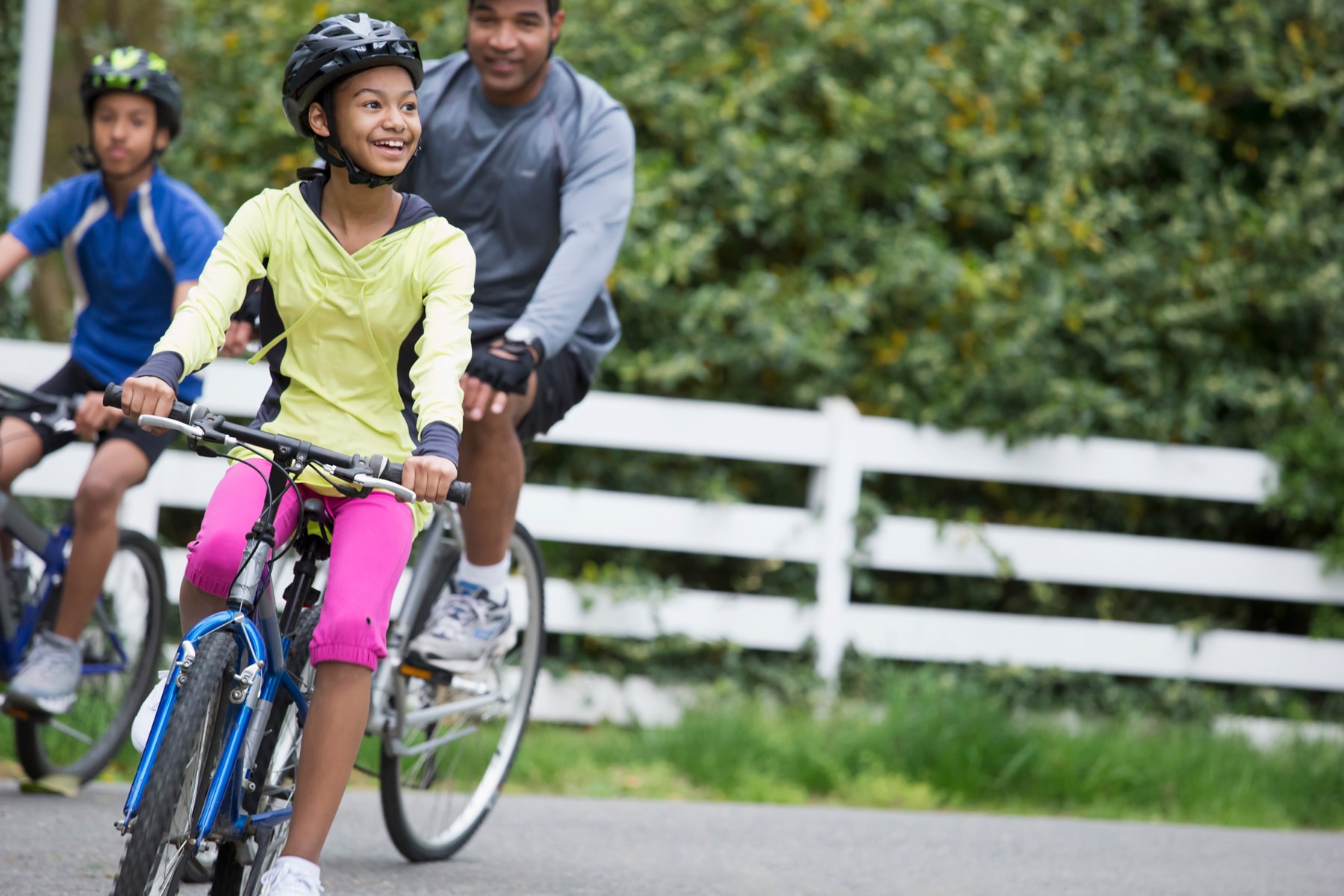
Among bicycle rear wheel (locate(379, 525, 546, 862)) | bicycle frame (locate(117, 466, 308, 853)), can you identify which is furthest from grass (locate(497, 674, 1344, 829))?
bicycle frame (locate(117, 466, 308, 853))

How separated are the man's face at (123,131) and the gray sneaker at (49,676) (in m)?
1.51

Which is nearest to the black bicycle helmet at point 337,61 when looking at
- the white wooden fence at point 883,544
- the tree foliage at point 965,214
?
the white wooden fence at point 883,544

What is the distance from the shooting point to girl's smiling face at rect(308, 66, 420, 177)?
2.93 metres

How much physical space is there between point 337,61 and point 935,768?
3.84 metres

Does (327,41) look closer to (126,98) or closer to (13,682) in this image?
(126,98)

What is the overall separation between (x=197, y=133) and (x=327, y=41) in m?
4.02

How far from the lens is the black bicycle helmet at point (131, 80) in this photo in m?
4.43

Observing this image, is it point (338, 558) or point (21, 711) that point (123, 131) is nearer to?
point (21, 711)

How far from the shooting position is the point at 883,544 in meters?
6.24

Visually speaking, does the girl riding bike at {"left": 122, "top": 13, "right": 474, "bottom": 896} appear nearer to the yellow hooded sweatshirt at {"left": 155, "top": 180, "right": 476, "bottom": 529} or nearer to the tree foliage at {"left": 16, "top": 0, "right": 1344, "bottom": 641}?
the yellow hooded sweatshirt at {"left": 155, "top": 180, "right": 476, "bottom": 529}

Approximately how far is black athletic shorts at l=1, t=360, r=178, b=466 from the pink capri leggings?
5.20ft

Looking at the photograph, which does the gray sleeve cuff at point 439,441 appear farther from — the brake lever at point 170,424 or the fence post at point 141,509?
the fence post at point 141,509

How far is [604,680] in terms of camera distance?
6023 mm

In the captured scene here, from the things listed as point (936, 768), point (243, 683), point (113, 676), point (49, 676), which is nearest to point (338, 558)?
point (243, 683)
